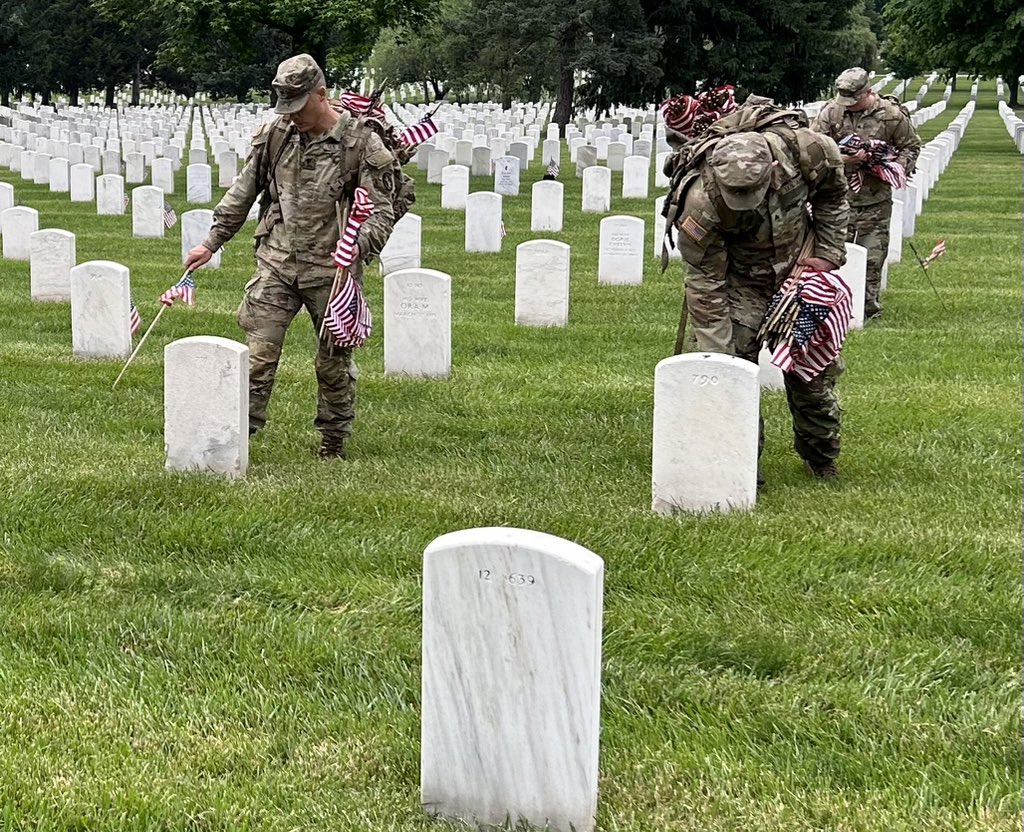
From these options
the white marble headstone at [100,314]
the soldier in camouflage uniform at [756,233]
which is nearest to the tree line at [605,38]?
the white marble headstone at [100,314]

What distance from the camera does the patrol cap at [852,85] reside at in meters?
11.5

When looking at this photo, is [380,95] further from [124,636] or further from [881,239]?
[881,239]

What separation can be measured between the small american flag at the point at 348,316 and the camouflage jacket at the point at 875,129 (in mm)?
5529

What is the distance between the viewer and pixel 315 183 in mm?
7555

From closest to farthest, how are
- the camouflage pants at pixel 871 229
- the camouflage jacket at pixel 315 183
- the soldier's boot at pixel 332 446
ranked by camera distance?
the camouflage jacket at pixel 315 183
the soldier's boot at pixel 332 446
the camouflage pants at pixel 871 229

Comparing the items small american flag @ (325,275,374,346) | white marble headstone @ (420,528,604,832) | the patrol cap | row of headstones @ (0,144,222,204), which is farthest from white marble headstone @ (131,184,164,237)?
white marble headstone @ (420,528,604,832)

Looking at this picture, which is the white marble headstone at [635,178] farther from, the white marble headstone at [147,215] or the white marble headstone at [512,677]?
the white marble headstone at [512,677]

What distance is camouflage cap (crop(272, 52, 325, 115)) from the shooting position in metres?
7.26

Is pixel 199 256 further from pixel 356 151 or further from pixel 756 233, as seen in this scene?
pixel 756 233

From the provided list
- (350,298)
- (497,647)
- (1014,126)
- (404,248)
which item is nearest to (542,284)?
(404,248)

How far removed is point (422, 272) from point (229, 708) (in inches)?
213

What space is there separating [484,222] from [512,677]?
13644mm

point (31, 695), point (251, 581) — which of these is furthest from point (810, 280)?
point (31, 695)

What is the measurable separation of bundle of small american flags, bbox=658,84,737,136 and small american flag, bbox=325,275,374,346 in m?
1.72
